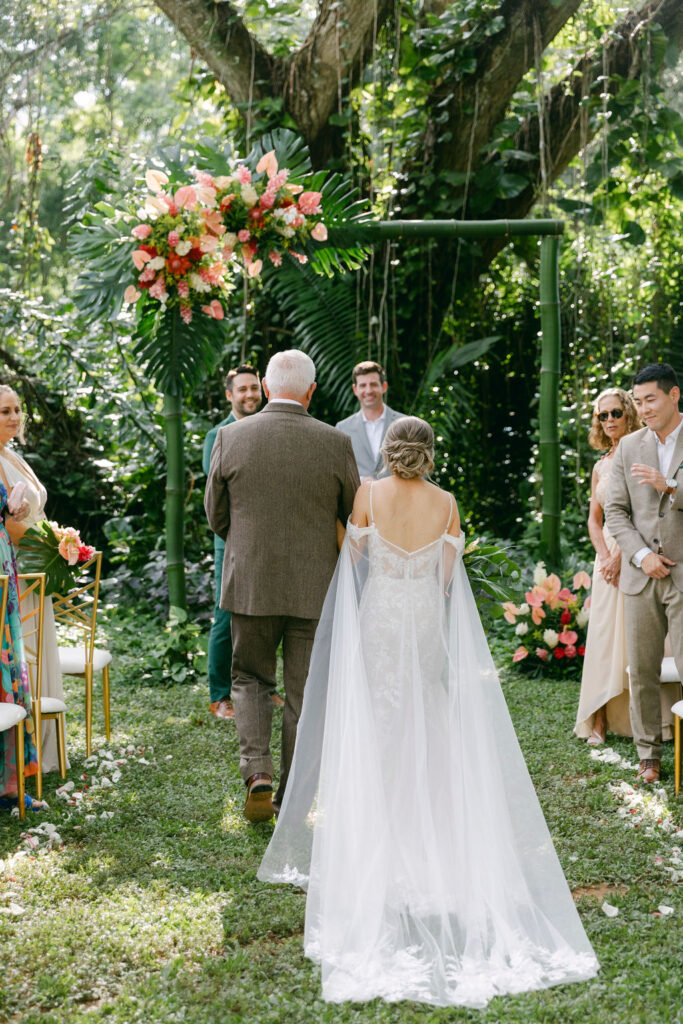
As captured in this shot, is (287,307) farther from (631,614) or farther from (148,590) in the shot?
(631,614)

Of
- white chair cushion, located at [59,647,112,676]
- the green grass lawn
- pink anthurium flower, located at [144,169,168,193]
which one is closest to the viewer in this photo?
the green grass lawn

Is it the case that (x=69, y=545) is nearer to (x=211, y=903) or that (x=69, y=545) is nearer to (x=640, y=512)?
(x=211, y=903)

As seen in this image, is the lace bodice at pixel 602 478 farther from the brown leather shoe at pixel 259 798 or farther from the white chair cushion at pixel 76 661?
the white chair cushion at pixel 76 661

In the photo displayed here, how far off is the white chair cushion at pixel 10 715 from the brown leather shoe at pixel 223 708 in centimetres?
179

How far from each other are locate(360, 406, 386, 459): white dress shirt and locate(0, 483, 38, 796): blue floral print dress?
2657mm

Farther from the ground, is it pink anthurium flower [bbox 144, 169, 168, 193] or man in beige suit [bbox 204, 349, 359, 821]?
pink anthurium flower [bbox 144, 169, 168, 193]

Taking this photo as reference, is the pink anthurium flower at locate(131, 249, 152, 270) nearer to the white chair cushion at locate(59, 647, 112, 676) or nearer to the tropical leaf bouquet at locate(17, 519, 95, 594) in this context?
the tropical leaf bouquet at locate(17, 519, 95, 594)

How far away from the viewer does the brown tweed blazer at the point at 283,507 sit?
12.9 ft

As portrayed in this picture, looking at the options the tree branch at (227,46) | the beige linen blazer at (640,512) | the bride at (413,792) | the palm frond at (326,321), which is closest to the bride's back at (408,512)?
the bride at (413,792)

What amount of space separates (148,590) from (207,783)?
456 cm

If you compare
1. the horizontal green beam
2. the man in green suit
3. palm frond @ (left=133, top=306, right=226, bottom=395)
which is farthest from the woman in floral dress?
the horizontal green beam

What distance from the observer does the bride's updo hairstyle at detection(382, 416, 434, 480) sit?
353 centimetres

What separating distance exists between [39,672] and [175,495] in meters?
2.41

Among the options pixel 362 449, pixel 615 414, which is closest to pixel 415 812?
pixel 615 414
